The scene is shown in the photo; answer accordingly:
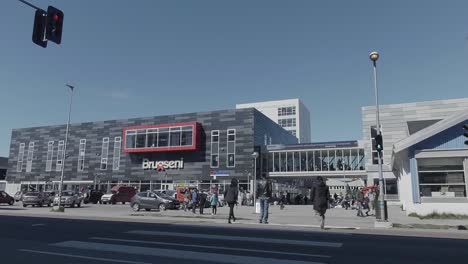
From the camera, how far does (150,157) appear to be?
55.5m

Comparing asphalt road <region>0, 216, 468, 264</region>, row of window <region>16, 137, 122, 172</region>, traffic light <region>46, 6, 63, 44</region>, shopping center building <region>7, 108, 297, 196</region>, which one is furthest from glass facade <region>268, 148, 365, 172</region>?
traffic light <region>46, 6, 63, 44</region>

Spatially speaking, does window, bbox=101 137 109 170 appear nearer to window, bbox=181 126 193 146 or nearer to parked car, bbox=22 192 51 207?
window, bbox=181 126 193 146

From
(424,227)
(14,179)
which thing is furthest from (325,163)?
(14,179)

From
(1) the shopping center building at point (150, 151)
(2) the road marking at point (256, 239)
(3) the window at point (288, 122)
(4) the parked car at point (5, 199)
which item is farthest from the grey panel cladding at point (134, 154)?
(2) the road marking at point (256, 239)

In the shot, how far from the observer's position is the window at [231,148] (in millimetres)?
49906

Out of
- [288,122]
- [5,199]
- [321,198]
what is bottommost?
[5,199]

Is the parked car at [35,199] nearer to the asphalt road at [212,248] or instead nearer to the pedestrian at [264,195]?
the asphalt road at [212,248]

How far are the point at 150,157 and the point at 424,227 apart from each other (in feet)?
148

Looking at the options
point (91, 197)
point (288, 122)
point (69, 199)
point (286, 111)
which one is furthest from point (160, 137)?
point (286, 111)

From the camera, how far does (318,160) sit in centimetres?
4991

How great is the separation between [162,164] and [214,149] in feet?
27.6

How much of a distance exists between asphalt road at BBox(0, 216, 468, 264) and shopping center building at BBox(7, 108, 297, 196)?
38.1 meters

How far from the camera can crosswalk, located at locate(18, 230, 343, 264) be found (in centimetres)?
730

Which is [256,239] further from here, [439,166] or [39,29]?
[439,166]
